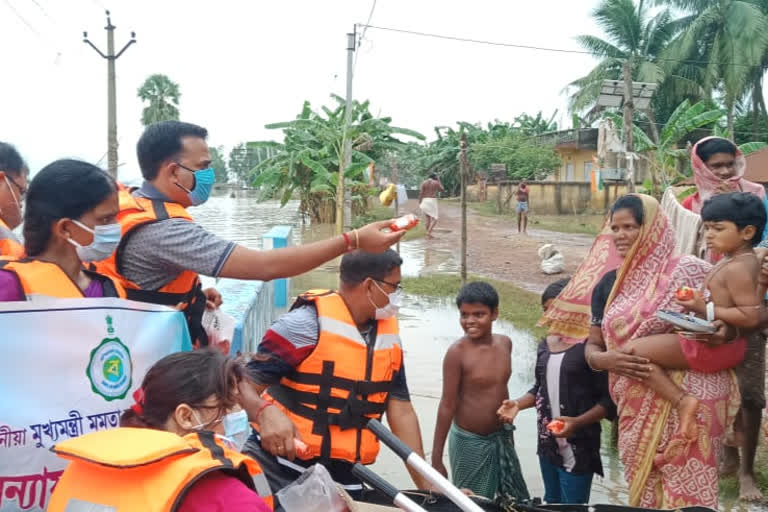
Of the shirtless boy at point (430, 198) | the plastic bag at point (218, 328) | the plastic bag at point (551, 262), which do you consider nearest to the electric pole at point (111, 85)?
the shirtless boy at point (430, 198)

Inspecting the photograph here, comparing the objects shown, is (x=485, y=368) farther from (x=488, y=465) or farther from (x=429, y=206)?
(x=429, y=206)

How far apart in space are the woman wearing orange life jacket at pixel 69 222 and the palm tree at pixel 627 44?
101ft

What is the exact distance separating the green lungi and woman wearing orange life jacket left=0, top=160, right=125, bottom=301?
1.98 metres

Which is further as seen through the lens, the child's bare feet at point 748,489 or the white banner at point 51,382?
the child's bare feet at point 748,489

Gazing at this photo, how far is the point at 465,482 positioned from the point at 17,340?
88.1 inches

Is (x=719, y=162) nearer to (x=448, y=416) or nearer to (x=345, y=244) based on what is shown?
(x=448, y=416)

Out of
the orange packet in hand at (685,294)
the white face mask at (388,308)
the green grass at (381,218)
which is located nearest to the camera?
the white face mask at (388,308)

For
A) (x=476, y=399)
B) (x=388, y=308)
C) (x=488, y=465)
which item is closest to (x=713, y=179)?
(x=476, y=399)

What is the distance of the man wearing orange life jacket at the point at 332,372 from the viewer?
99.0 inches

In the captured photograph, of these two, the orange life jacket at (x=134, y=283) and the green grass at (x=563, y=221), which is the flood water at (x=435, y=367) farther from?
the green grass at (x=563, y=221)

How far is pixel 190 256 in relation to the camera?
2.38 m

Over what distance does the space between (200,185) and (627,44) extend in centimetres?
3268

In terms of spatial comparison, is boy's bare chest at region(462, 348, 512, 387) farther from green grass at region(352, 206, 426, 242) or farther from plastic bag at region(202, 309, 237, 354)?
green grass at region(352, 206, 426, 242)

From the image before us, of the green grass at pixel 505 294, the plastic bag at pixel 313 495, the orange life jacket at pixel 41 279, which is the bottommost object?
the green grass at pixel 505 294
